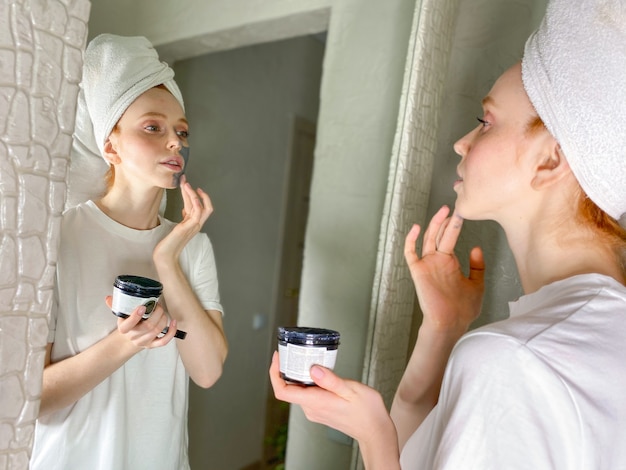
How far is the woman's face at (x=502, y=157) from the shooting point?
0.67 m

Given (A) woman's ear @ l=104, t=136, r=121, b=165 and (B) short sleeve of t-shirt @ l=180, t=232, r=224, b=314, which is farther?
(B) short sleeve of t-shirt @ l=180, t=232, r=224, b=314

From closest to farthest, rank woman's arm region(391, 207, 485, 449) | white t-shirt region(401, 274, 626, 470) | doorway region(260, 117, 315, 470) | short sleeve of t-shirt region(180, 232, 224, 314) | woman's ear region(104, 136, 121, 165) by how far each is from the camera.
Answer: white t-shirt region(401, 274, 626, 470), woman's ear region(104, 136, 121, 165), short sleeve of t-shirt region(180, 232, 224, 314), woman's arm region(391, 207, 485, 449), doorway region(260, 117, 315, 470)

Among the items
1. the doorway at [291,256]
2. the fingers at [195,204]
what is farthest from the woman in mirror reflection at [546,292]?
the doorway at [291,256]

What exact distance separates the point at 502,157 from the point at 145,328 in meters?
0.51

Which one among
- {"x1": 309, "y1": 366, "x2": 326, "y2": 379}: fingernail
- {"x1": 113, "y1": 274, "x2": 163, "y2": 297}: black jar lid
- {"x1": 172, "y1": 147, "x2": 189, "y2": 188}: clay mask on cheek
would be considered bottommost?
{"x1": 309, "y1": 366, "x2": 326, "y2": 379}: fingernail

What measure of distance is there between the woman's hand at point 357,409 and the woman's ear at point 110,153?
35cm

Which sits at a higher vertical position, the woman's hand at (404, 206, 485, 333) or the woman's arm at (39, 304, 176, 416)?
the woman's hand at (404, 206, 485, 333)

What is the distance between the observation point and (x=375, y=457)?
0.62 m

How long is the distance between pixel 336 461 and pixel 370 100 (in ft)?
2.48

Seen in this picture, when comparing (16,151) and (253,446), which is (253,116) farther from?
(253,446)

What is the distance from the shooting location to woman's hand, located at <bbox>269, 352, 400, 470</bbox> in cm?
62

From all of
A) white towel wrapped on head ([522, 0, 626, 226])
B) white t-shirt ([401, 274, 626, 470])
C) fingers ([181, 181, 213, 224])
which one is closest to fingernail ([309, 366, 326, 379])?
white t-shirt ([401, 274, 626, 470])

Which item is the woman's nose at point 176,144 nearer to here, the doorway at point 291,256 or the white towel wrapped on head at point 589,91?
the doorway at point 291,256

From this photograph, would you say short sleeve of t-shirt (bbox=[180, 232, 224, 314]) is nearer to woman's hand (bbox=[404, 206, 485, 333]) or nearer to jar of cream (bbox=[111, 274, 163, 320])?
jar of cream (bbox=[111, 274, 163, 320])
